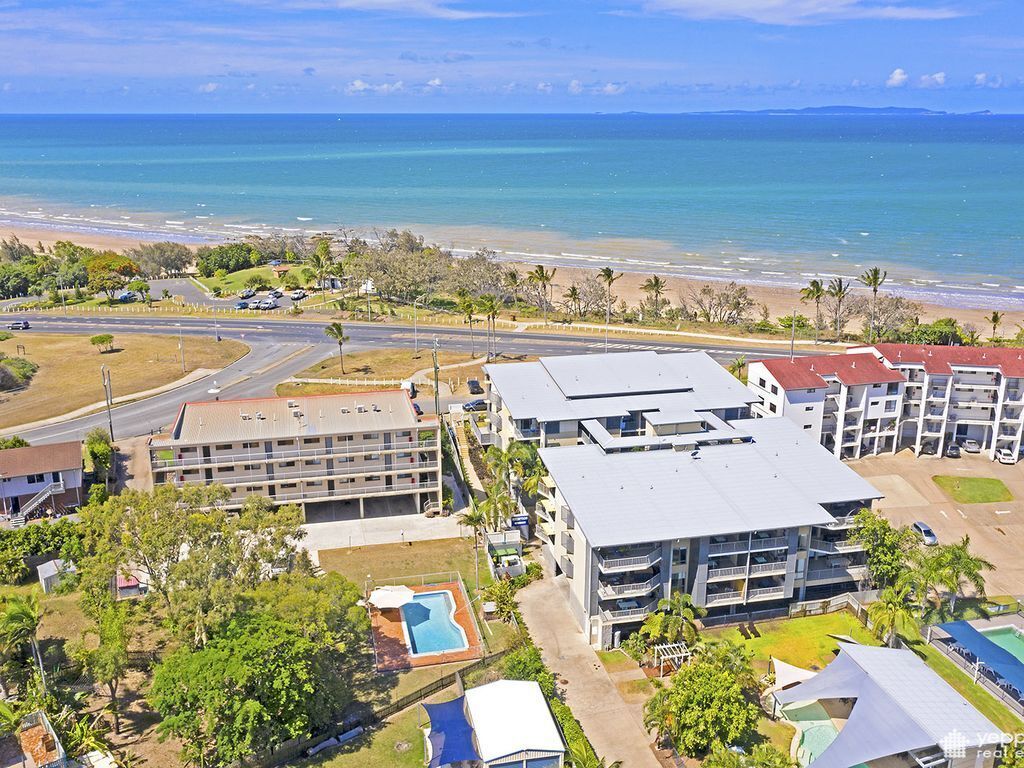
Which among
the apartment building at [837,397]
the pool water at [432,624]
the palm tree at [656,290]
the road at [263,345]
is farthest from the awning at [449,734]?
the palm tree at [656,290]

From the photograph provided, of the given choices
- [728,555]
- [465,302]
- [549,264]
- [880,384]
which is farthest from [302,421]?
[549,264]

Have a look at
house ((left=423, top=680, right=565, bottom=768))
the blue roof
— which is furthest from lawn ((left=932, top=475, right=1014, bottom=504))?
house ((left=423, top=680, right=565, bottom=768))

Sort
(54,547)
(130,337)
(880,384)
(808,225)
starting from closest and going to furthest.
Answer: (54,547) < (880,384) < (130,337) < (808,225)

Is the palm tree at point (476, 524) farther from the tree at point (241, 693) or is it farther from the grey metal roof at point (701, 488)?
the tree at point (241, 693)

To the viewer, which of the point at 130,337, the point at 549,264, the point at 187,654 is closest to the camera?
the point at 187,654

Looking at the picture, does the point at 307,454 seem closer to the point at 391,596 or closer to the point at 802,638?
the point at 391,596

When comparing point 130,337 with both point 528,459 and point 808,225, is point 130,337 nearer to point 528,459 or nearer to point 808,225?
point 528,459

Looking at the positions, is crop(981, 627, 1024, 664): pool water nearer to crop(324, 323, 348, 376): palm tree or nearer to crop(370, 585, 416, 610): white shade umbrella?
crop(370, 585, 416, 610): white shade umbrella
